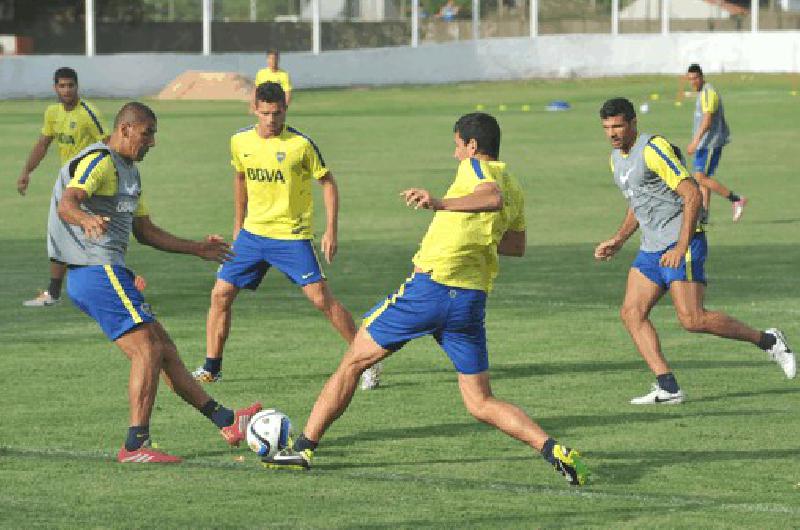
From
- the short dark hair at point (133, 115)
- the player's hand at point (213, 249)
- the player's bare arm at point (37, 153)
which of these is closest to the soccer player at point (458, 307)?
the player's hand at point (213, 249)

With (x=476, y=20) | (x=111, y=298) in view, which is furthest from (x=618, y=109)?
(x=476, y=20)

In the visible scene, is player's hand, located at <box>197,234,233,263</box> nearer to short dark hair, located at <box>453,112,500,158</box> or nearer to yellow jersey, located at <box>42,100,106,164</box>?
short dark hair, located at <box>453,112,500,158</box>

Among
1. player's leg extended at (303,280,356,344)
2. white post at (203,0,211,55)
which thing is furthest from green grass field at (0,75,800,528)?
white post at (203,0,211,55)

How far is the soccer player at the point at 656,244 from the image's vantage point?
41.2 feet

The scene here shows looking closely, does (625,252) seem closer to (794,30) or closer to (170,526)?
(170,526)

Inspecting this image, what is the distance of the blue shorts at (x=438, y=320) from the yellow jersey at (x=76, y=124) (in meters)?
9.26

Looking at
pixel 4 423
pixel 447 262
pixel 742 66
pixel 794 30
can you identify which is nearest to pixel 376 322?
pixel 447 262

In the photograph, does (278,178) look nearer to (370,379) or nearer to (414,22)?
(370,379)

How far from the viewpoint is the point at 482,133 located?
1012 cm

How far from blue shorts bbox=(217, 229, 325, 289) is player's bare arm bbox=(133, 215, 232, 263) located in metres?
2.00

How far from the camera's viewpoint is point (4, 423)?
12.1 metres

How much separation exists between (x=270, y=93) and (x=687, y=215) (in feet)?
10.6

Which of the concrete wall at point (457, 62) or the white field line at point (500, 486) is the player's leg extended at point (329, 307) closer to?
the white field line at point (500, 486)

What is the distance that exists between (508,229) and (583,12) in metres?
71.5
